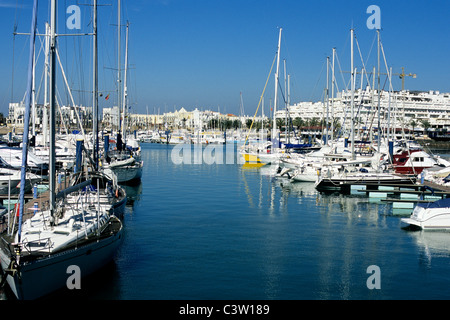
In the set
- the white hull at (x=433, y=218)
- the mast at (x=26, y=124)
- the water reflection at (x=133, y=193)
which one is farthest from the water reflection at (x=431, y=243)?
the water reflection at (x=133, y=193)

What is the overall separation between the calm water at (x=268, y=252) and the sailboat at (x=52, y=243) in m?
1.17

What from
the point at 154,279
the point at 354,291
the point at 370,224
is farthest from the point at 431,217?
the point at 154,279

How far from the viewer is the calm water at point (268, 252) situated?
17.5m

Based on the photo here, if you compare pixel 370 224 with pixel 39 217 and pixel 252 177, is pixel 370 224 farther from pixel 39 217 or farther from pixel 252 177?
pixel 252 177

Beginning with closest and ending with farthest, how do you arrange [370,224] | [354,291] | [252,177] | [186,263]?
[354,291]
[186,263]
[370,224]
[252,177]

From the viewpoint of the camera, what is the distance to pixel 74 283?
637 inches

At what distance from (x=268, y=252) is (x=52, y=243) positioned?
9970 millimetres

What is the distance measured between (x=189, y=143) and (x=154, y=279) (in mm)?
126664

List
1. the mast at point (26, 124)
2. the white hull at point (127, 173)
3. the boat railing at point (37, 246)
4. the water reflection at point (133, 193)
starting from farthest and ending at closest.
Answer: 1. the white hull at point (127, 173)
2. the water reflection at point (133, 193)
3. the boat railing at point (37, 246)
4. the mast at point (26, 124)

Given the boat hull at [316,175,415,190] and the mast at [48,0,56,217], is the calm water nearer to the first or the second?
the boat hull at [316,175,415,190]

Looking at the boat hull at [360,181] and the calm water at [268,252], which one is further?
the boat hull at [360,181]

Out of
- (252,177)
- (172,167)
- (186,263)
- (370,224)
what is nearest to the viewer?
(186,263)

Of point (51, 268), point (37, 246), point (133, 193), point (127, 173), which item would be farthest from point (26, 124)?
point (127, 173)

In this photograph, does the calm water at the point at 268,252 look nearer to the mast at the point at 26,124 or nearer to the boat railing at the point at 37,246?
the boat railing at the point at 37,246
